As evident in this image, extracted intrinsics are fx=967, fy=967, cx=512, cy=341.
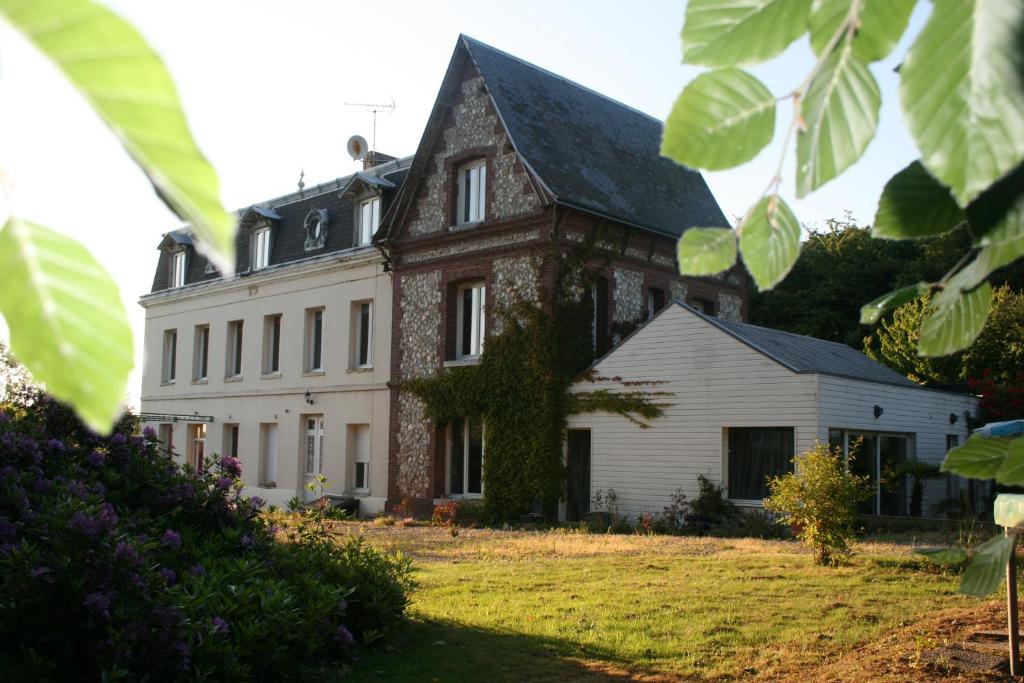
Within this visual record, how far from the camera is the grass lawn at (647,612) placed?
23.6 feet

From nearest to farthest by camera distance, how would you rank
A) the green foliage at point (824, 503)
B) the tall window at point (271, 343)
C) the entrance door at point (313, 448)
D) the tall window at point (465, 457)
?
the green foliage at point (824, 503) → the tall window at point (465, 457) → the entrance door at point (313, 448) → the tall window at point (271, 343)

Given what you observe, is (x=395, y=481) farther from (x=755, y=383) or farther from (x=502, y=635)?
(x=502, y=635)

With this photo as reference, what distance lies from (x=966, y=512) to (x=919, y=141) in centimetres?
1979

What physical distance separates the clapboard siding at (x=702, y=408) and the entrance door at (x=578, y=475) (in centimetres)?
33

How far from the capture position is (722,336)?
17344 millimetres

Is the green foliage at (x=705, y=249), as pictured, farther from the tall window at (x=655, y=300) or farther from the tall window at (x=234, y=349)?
the tall window at (x=234, y=349)

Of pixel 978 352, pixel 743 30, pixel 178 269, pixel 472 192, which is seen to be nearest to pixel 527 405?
pixel 472 192

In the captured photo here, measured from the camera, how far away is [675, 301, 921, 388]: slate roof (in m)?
16.9

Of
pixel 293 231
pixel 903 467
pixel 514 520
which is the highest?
pixel 293 231

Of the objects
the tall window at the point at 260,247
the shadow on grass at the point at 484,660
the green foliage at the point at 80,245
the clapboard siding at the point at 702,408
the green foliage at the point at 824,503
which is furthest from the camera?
the tall window at the point at 260,247

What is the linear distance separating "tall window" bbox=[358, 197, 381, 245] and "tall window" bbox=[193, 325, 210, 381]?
7931 mm

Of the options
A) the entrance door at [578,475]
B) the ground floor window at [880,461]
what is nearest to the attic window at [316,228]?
the entrance door at [578,475]

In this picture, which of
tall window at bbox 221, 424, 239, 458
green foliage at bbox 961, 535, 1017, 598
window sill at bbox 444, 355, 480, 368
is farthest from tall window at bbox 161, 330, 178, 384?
green foliage at bbox 961, 535, 1017, 598

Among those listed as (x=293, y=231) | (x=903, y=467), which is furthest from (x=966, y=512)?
(x=293, y=231)
